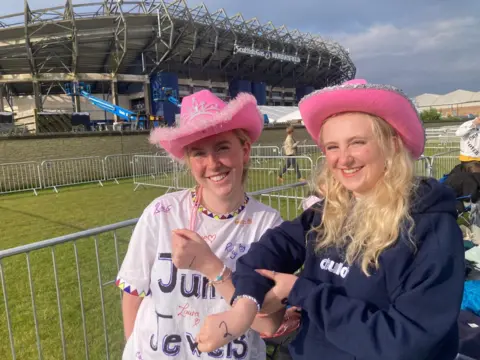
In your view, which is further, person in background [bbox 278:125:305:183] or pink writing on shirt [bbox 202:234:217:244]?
person in background [bbox 278:125:305:183]

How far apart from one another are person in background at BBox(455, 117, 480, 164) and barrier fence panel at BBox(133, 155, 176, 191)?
25.1ft

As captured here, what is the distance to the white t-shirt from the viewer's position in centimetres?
149

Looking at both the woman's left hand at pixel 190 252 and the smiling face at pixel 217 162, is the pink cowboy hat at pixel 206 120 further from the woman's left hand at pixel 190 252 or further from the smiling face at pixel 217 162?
the woman's left hand at pixel 190 252

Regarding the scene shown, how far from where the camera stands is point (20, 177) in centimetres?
1289

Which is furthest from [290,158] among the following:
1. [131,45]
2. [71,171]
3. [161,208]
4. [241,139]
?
[131,45]

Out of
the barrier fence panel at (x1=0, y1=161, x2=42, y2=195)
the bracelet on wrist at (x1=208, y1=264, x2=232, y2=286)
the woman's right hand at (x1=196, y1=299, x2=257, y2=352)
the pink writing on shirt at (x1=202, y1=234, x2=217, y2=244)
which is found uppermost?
the pink writing on shirt at (x1=202, y1=234, x2=217, y2=244)

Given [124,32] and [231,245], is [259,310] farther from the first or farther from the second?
[124,32]

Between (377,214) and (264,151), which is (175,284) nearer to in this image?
(377,214)

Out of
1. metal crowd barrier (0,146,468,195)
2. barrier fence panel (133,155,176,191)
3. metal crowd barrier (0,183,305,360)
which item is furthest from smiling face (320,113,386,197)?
barrier fence panel (133,155,176,191)

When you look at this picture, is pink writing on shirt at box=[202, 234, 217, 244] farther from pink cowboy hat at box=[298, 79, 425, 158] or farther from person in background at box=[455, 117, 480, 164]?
person in background at box=[455, 117, 480, 164]

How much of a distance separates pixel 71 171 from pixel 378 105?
578 inches

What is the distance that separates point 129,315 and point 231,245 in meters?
0.62

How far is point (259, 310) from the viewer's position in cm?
118

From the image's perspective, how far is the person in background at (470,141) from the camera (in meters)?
5.60
